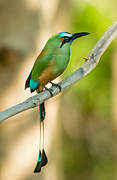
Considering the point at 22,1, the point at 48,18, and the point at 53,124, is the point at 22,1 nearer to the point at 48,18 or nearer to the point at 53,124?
the point at 48,18

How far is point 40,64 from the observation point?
1.45m

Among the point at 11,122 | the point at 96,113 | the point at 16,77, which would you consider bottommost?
the point at 11,122

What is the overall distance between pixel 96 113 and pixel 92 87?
594mm

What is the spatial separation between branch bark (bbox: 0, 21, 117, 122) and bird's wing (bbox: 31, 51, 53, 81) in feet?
0.23

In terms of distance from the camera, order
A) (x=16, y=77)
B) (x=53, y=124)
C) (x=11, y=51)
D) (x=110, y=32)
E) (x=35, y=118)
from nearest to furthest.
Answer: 1. (x=110, y=32)
2. (x=11, y=51)
3. (x=16, y=77)
4. (x=35, y=118)
5. (x=53, y=124)

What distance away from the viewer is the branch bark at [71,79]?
134 centimetres

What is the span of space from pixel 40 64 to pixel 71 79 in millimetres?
119

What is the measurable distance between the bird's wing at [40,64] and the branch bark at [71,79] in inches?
2.8

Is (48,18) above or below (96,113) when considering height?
below

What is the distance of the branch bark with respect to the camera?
4.39 feet

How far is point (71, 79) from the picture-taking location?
141cm

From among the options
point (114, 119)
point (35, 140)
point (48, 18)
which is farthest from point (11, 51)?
point (114, 119)

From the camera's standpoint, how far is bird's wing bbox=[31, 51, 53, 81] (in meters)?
1.42

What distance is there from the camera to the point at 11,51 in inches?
97.5
